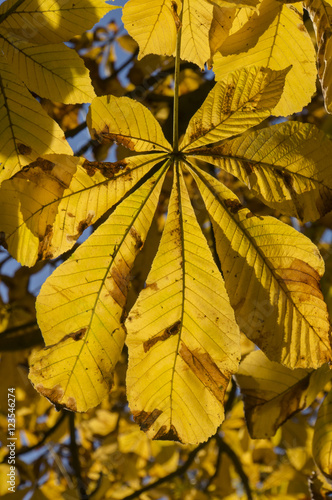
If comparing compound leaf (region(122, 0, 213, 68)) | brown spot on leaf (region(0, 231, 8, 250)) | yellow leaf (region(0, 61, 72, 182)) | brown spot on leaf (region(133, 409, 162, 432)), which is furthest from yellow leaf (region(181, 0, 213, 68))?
brown spot on leaf (region(133, 409, 162, 432))

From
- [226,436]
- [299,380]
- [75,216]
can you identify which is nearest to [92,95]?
[75,216]

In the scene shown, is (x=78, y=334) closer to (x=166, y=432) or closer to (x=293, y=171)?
(x=166, y=432)

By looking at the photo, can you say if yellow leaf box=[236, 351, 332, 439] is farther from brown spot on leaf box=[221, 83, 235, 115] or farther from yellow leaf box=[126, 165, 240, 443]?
brown spot on leaf box=[221, 83, 235, 115]

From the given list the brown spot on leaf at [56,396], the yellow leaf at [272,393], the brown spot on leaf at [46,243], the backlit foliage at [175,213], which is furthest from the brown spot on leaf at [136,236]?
the yellow leaf at [272,393]

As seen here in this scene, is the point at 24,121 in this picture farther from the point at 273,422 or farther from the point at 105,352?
the point at 273,422

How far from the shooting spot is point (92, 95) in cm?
74

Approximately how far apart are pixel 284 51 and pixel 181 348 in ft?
1.49

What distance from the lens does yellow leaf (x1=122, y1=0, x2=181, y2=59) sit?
2.12 ft

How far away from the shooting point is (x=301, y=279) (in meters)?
0.61

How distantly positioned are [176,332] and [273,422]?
0.39 metres

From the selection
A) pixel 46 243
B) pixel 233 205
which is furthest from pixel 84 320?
pixel 233 205

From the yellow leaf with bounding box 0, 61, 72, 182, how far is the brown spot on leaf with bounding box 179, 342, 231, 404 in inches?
13.5

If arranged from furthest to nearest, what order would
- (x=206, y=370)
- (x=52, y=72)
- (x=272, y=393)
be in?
(x=272, y=393) → (x=52, y=72) → (x=206, y=370)

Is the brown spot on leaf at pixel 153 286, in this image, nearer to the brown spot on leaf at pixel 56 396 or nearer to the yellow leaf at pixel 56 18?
the brown spot on leaf at pixel 56 396
